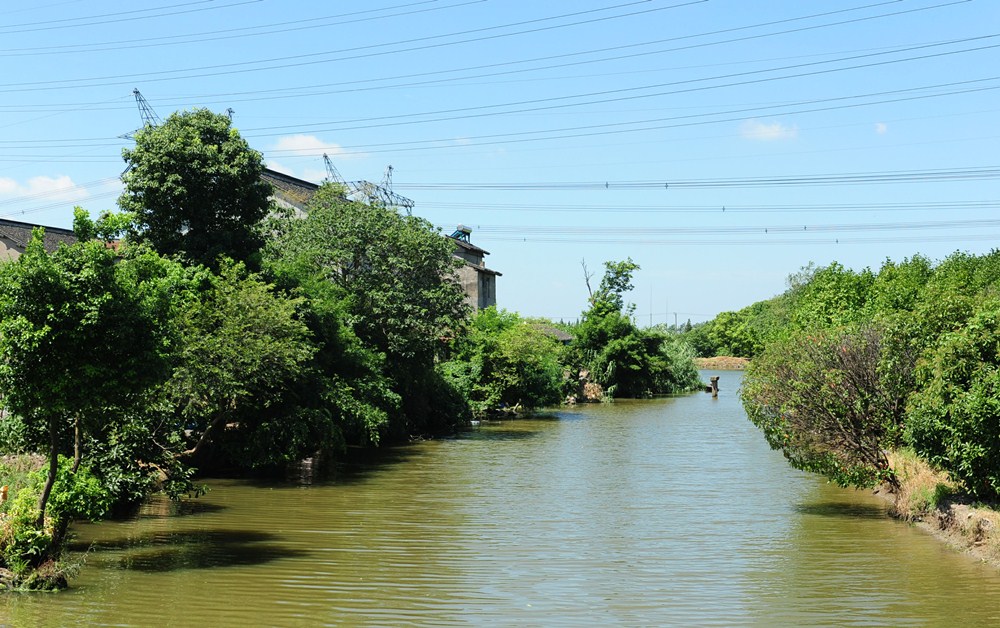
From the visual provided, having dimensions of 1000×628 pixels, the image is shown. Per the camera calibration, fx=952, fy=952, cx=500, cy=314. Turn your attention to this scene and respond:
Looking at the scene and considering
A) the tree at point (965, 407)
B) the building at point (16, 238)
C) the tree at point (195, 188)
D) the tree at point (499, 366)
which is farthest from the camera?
the building at point (16, 238)

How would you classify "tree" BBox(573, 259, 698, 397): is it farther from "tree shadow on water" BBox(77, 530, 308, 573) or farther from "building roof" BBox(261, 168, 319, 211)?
"tree shadow on water" BBox(77, 530, 308, 573)

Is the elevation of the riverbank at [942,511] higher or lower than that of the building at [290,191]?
lower

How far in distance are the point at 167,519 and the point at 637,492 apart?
12.5 meters

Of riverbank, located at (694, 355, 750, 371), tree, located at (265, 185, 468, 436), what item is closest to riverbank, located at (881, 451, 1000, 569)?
tree, located at (265, 185, 468, 436)

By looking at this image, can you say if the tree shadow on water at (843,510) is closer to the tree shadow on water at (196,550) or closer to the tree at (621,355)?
the tree shadow on water at (196,550)

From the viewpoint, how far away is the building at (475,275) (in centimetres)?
6692

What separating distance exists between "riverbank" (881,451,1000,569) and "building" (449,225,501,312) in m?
43.5

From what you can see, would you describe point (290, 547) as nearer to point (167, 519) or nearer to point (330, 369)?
point (167, 519)

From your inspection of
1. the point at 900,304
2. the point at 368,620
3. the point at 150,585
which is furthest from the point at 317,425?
the point at 900,304

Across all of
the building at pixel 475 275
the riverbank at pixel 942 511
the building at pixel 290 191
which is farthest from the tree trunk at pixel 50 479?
the building at pixel 475 275

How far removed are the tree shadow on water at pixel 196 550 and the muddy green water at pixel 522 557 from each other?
41mm

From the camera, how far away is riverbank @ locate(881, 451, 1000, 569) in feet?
55.7

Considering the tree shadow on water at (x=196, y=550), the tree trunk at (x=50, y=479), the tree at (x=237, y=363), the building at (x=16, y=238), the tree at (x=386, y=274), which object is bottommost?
the tree shadow on water at (x=196, y=550)

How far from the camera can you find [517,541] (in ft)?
63.9
